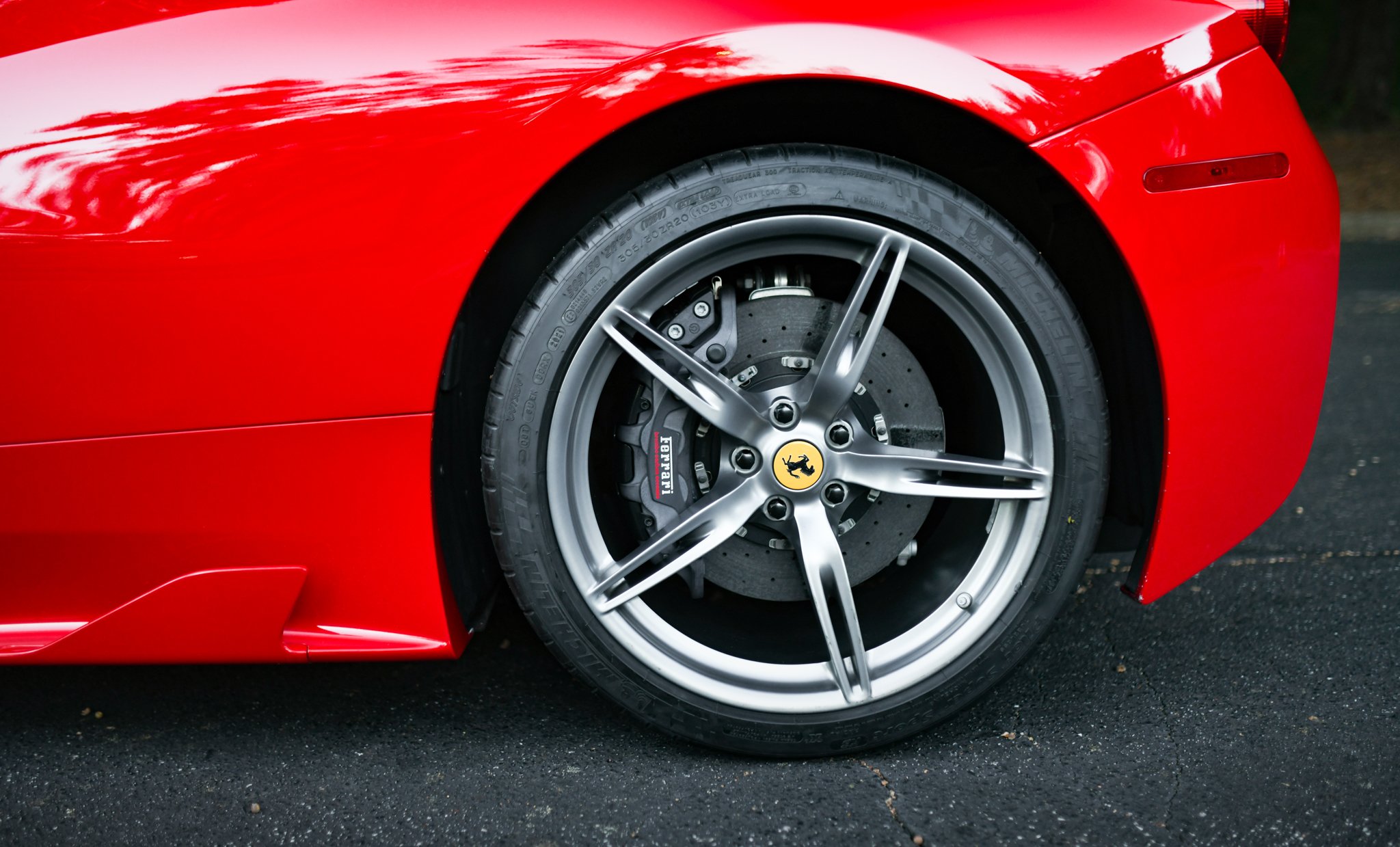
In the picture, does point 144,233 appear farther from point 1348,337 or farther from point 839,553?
point 1348,337

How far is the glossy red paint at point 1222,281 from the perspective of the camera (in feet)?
4.76

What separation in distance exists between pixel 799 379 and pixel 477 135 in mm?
596

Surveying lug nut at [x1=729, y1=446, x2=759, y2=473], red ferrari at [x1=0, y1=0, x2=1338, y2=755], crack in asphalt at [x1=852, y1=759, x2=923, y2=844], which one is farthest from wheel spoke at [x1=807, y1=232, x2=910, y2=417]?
crack in asphalt at [x1=852, y1=759, x2=923, y2=844]

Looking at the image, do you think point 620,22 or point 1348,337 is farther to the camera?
point 1348,337

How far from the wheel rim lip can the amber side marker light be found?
280 mm

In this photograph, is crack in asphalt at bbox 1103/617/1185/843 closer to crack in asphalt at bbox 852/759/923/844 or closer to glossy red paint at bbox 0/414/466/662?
crack in asphalt at bbox 852/759/923/844

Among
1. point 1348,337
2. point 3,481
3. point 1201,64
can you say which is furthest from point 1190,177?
point 1348,337

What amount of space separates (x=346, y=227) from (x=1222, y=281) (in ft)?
4.11

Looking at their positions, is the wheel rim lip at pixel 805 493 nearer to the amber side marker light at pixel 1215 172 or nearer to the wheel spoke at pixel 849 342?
the wheel spoke at pixel 849 342

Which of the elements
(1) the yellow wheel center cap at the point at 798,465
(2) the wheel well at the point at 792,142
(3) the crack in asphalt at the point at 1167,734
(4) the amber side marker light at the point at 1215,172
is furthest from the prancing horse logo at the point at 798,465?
(3) the crack in asphalt at the point at 1167,734

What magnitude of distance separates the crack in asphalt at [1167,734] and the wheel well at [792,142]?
0.36 meters

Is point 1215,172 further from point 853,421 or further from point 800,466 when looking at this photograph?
point 800,466

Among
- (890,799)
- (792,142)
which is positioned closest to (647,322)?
(792,142)

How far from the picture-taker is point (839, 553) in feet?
5.11
